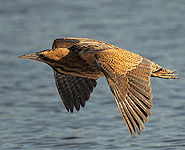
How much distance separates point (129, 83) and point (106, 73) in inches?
12.2

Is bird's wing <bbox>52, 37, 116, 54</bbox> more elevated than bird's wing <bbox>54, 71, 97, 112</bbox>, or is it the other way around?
bird's wing <bbox>52, 37, 116, 54</bbox>

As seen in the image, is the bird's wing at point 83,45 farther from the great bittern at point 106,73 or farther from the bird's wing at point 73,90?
the bird's wing at point 73,90

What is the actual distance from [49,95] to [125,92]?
159 inches

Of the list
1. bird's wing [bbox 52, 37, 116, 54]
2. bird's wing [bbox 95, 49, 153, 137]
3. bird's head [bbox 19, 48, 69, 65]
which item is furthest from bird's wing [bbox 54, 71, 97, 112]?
bird's wing [bbox 95, 49, 153, 137]

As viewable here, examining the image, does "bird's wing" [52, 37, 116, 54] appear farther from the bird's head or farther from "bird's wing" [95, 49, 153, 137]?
"bird's wing" [95, 49, 153, 137]

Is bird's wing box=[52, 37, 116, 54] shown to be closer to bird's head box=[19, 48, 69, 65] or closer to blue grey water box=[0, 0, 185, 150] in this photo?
bird's head box=[19, 48, 69, 65]

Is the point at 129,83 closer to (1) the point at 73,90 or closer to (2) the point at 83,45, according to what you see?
(2) the point at 83,45

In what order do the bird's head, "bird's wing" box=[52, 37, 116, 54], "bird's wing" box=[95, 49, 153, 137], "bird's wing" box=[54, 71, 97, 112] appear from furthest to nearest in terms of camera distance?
"bird's wing" box=[54, 71, 97, 112] < the bird's head < "bird's wing" box=[52, 37, 116, 54] < "bird's wing" box=[95, 49, 153, 137]

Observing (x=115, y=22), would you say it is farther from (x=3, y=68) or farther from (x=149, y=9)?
(x=3, y=68)

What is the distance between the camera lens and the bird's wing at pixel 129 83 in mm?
6031

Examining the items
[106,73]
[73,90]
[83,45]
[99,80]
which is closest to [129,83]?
[106,73]

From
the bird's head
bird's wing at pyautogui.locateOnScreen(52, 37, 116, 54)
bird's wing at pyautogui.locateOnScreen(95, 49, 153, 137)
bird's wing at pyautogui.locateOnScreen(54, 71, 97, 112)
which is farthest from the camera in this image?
bird's wing at pyautogui.locateOnScreen(54, 71, 97, 112)

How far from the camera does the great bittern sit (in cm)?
610

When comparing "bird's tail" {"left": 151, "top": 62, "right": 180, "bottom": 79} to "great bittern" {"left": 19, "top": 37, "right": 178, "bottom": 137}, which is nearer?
"great bittern" {"left": 19, "top": 37, "right": 178, "bottom": 137}
